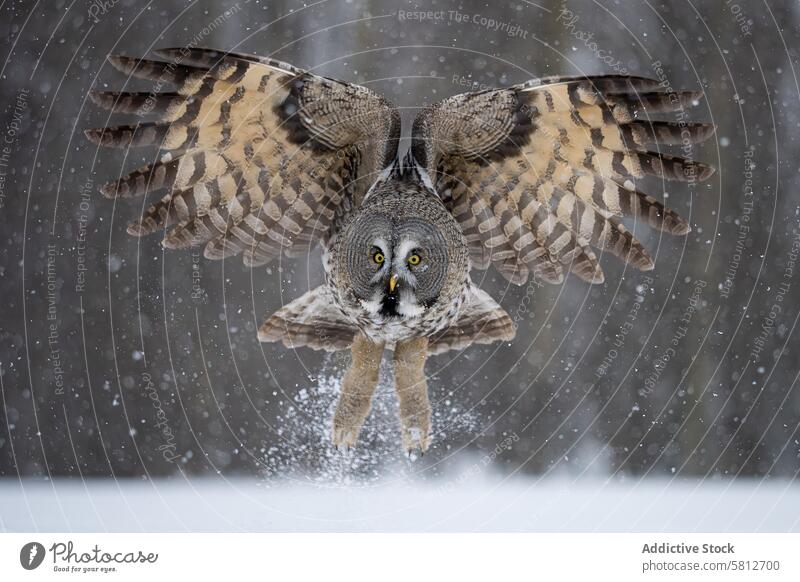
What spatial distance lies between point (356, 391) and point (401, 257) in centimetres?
31

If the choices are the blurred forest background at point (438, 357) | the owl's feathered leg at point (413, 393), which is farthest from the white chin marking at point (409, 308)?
the blurred forest background at point (438, 357)

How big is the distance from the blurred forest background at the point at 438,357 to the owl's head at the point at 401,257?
274mm

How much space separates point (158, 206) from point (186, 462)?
Answer: 628 millimetres

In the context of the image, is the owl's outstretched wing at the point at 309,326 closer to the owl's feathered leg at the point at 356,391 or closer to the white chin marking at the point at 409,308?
the owl's feathered leg at the point at 356,391

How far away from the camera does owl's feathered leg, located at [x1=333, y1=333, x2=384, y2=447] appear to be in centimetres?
125

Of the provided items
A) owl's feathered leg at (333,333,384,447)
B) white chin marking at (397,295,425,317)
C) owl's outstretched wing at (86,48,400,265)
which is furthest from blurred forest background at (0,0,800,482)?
white chin marking at (397,295,425,317)

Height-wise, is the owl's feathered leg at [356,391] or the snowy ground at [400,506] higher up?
the owl's feathered leg at [356,391]

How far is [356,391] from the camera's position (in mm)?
1253

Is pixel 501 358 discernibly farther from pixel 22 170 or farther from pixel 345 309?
pixel 22 170

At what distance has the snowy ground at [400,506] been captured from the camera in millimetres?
1183

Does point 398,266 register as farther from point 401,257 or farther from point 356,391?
point 356,391

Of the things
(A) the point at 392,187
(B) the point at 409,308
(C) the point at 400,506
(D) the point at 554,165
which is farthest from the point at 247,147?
(C) the point at 400,506
